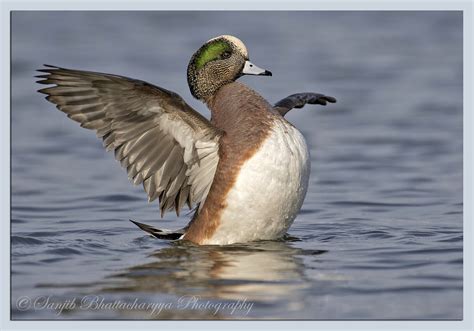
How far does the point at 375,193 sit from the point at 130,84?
3390 mm

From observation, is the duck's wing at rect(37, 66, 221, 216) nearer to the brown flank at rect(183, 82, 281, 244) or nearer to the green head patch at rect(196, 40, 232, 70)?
the brown flank at rect(183, 82, 281, 244)

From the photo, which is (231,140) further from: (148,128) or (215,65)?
(215,65)

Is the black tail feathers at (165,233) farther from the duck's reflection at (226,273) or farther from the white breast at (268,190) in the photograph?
the white breast at (268,190)

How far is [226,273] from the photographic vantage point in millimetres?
5625

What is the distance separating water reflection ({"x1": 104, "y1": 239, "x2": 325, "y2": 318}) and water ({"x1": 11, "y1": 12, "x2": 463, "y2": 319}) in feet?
0.05

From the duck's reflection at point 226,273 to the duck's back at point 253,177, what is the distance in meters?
0.13

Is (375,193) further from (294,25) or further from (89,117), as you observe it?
(294,25)

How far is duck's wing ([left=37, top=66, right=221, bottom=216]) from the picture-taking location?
19.1 feet

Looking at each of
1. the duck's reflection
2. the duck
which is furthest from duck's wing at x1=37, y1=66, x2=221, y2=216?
the duck's reflection

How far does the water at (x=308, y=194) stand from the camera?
5.27m

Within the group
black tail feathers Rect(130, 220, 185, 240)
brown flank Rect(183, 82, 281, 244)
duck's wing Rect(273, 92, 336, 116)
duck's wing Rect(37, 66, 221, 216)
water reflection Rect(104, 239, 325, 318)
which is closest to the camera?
water reflection Rect(104, 239, 325, 318)

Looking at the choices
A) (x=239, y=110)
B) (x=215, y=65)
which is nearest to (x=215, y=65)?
(x=215, y=65)

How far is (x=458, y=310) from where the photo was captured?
512 centimetres

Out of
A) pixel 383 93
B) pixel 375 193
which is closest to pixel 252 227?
pixel 375 193
